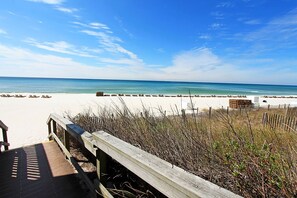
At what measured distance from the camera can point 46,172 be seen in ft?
11.1

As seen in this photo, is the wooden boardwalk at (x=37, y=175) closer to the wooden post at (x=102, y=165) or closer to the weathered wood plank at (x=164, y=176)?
the wooden post at (x=102, y=165)

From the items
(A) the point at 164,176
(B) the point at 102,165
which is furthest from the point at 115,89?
(A) the point at 164,176

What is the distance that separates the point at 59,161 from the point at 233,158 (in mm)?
3309

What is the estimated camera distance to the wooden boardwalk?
9.02 ft

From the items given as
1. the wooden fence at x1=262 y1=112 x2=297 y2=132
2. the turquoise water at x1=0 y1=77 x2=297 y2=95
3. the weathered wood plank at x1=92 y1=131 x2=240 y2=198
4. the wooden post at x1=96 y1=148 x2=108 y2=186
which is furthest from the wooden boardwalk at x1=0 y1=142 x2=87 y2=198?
the turquoise water at x1=0 y1=77 x2=297 y2=95

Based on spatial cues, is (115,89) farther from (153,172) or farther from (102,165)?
(153,172)

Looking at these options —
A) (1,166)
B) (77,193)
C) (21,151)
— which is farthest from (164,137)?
(21,151)

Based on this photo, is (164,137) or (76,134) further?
(76,134)

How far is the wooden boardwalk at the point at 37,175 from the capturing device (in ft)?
Result: 9.02

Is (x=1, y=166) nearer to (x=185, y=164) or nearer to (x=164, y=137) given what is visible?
(x=164, y=137)

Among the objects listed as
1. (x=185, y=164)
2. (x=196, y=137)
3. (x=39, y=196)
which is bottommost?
(x=39, y=196)

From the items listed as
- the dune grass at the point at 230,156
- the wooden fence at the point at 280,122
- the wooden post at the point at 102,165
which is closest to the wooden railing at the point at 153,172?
the wooden post at the point at 102,165

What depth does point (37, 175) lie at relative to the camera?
3.29 metres

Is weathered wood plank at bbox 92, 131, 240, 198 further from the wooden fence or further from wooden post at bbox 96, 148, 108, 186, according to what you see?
the wooden fence
